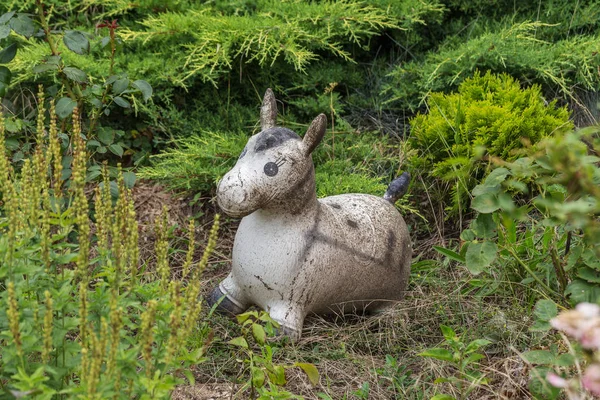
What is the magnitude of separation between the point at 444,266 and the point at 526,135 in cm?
73

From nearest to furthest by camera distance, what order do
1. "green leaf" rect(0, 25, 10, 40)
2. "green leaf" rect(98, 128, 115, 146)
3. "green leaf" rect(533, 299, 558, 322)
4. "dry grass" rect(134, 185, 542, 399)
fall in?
"green leaf" rect(533, 299, 558, 322) → "dry grass" rect(134, 185, 542, 399) → "green leaf" rect(0, 25, 10, 40) → "green leaf" rect(98, 128, 115, 146)

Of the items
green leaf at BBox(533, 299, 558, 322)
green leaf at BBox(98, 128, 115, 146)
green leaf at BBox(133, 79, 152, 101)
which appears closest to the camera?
green leaf at BBox(533, 299, 558, 322)

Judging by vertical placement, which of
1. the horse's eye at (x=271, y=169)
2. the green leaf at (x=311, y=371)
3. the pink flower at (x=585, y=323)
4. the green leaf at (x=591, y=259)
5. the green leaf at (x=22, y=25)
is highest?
the pink flower at (x=585, y=323)

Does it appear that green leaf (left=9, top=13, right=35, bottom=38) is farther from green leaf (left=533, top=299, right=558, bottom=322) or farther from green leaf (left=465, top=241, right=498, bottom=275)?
green leaf (left=533, top=299, right=558, bottom=322)

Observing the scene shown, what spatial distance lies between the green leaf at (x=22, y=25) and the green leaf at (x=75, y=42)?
0.12 metres

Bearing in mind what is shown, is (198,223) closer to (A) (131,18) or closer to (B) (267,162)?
(B) (267,162)

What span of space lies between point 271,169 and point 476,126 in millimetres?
1344

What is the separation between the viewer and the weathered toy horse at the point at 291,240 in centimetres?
261

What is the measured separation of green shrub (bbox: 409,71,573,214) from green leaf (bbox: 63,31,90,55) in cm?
156

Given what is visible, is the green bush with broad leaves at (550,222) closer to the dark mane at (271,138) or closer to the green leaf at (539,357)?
the green leaf at (539,357)

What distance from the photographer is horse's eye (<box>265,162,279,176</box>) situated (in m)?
2.60

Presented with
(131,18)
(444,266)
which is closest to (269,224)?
(444,266)

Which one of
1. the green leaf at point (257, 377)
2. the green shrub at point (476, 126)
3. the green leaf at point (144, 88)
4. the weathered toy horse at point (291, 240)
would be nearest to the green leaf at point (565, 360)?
the green leaf at point (257, 377)

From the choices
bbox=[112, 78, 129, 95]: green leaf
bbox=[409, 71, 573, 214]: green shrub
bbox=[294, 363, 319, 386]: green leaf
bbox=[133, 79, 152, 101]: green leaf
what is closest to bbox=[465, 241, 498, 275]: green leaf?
bbox=[294, 363, 319, 386]: green leaf
